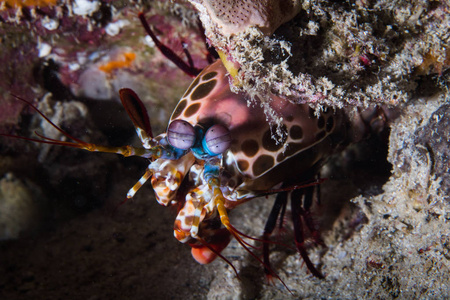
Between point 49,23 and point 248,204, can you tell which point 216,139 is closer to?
point 248,204

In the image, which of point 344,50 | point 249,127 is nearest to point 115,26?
point 249,127

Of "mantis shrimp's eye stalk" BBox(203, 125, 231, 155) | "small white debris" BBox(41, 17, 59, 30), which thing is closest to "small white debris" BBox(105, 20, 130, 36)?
"small white debris" BBox(41, 17, 59, 30)

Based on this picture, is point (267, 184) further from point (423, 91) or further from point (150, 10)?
point (150, 10)

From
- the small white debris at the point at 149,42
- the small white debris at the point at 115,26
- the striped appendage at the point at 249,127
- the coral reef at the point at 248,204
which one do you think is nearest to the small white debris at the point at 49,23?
the coral reef at the point at 248,204

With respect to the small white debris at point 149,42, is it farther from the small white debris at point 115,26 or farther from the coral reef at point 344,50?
the coral reef at point 344,50

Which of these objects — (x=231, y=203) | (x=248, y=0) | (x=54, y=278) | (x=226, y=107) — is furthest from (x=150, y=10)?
(x=54, y=278)

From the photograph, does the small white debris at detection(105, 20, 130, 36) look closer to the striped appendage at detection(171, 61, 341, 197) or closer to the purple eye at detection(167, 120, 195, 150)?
the striped appendage at detection(171, 61, 341, 197)
